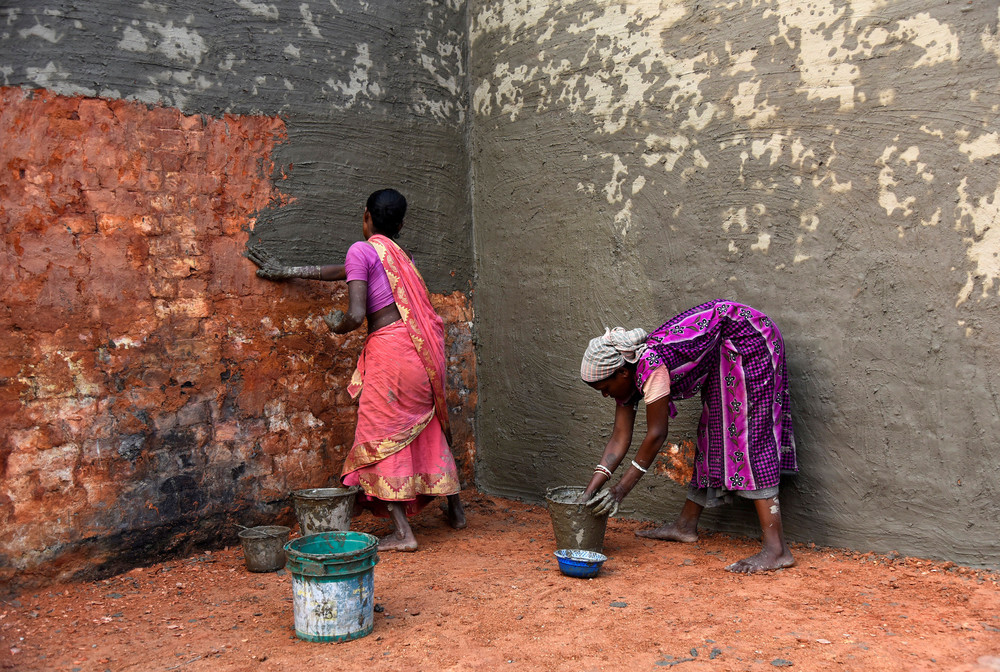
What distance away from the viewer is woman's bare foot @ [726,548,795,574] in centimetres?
352

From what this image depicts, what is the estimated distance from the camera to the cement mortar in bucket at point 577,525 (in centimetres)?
362

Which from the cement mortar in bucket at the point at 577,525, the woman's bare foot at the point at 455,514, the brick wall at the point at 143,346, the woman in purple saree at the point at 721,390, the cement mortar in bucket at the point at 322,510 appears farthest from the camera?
the woman's bare foot at the point at 455,514

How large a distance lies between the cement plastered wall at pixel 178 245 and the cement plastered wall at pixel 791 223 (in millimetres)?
780

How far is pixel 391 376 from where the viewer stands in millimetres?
3951

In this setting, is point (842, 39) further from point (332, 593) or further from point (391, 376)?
point (332, 593)

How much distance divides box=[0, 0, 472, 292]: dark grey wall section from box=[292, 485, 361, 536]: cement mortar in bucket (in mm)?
1302

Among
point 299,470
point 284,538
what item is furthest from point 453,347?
point 284,538

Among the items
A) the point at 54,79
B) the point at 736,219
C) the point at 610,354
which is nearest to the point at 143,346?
the point at 54,79

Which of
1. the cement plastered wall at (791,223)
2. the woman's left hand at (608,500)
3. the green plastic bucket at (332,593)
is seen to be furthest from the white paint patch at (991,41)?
the green plastic bucket at (332,593)

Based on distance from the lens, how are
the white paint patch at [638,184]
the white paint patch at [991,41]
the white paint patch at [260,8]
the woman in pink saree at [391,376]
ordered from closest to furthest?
1. the white paint patch at [991,41]
2. the woman in pink saree at [391,376]
3. the white paint patch at [260,8]
4. the white paint patch at [638,184]

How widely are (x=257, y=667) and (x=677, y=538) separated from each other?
220cm

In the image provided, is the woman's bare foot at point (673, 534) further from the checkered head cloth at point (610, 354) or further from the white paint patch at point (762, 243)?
the white paint patch at point (762, 243)

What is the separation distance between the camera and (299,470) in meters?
4.29

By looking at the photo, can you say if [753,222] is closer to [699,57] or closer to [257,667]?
[699,57]
